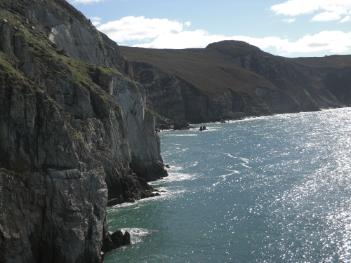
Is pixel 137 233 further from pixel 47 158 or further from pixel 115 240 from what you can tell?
pixel 47 158

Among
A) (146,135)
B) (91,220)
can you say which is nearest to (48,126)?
(91,220)

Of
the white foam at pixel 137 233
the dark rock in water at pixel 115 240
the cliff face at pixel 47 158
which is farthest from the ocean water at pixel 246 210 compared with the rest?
the cliff face at pixel 47 158

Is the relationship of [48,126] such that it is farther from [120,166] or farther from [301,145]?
[301,145]

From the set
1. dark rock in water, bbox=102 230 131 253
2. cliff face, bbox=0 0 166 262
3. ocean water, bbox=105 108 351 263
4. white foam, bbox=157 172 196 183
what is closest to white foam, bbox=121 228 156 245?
ocean water, bbox=105 108 351 263

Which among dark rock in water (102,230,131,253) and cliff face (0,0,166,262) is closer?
cliff face (0,0,166,262)

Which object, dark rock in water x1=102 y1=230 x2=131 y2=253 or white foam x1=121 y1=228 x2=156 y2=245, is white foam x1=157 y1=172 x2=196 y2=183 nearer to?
white foam x1=121 y1=228 x2=156 y2=245

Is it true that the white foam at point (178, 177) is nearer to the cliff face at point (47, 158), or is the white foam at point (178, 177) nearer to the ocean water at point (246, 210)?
the ocean water at point (246, 210)
